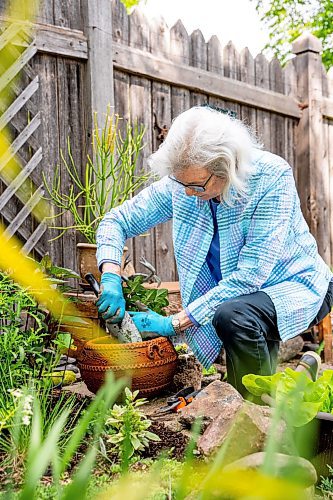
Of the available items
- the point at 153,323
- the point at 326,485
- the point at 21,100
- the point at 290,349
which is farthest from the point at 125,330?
the point at 290,349

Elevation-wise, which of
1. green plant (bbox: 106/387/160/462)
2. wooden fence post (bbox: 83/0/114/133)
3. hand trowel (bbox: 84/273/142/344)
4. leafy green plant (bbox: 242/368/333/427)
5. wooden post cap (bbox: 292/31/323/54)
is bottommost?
green plant (bbox: 106/387/160/462)

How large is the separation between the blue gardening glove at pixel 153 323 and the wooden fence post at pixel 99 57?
124 centimetres

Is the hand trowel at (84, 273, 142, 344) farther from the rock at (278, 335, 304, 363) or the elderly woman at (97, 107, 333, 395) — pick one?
the rock at (278, 335, 304, 363)

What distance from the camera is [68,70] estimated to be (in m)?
3.36

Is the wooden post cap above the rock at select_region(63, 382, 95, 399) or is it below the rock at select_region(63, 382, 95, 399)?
above

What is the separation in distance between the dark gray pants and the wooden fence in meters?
1.18

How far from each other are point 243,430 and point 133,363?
815 mm

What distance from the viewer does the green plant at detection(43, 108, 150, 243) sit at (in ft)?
10.2

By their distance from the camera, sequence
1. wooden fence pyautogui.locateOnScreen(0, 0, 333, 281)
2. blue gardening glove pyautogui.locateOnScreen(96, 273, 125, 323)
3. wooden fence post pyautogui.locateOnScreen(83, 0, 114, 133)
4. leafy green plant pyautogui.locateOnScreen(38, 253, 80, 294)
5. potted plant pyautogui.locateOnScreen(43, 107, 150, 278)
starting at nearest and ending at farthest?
1. blue gardening glove pyautogui.locateOnScreen(96, 273, 125, 323)
2. leafy green plant pyautogui.locateOnScreen(38, 253, 80, 294)
3. potted plant pyautogui.locateOnScreen(43, 107, 150, 278)
4. wooden fence pyautogui.locateOnScreen(0, 0, 333, 281)
5. wooden fence post pyautogui.locateOnScreen(83, 0, 114, 133)

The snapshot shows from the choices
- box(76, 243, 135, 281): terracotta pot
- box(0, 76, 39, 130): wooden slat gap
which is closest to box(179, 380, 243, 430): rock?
box(76, 243, 135, 281): terracotta pot

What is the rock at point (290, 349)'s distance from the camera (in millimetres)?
4145

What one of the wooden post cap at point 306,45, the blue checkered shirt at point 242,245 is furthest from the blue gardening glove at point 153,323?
the wooden post cap at point 306,45

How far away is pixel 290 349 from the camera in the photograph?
4.24 metres

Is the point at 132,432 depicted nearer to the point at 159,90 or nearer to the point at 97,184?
the point at 97,184
